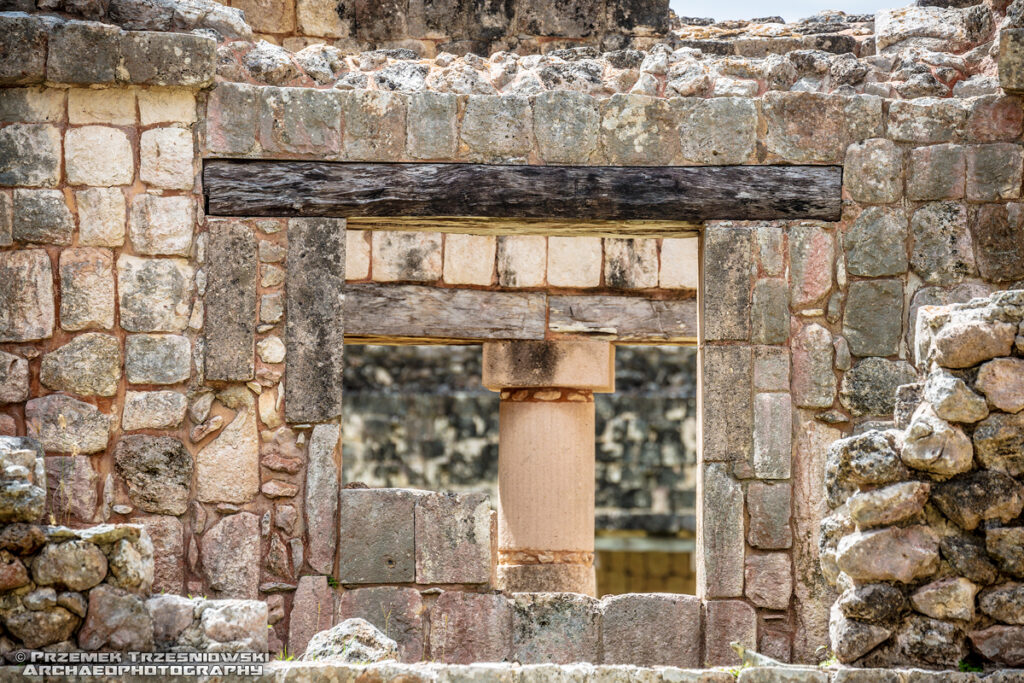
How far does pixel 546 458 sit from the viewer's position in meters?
9.05

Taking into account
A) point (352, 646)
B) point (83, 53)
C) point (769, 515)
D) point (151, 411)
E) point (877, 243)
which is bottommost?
point (352, 646)

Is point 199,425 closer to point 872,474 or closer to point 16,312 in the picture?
point 16,312

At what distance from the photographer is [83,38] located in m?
6.33

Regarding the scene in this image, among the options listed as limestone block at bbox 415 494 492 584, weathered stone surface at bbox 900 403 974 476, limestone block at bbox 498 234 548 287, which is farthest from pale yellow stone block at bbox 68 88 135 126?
weathered stone surface at bbox 900 403 974 476

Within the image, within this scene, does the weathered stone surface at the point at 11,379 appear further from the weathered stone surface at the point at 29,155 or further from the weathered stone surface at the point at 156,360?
the weathered stone surface at the point at 29,155

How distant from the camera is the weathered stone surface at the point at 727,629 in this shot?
635 centimetres

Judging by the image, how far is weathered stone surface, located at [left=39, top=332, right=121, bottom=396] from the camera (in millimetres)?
6312

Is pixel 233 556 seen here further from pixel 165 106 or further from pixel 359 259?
pixel 359 259

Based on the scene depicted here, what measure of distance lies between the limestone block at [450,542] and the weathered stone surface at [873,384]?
5.99 feet

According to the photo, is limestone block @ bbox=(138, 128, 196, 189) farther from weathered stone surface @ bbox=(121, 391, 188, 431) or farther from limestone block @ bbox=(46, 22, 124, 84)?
weathered stone surface @ bbox=(121, 391, 188, 431)

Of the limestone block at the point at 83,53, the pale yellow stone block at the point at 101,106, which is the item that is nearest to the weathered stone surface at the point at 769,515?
the pale yellow stone block at the point at 101,106

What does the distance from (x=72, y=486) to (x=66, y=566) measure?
174cm

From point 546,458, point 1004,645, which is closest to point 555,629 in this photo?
point 1004,645

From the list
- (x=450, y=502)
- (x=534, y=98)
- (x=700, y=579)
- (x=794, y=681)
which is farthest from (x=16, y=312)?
(x=794, y=681)
